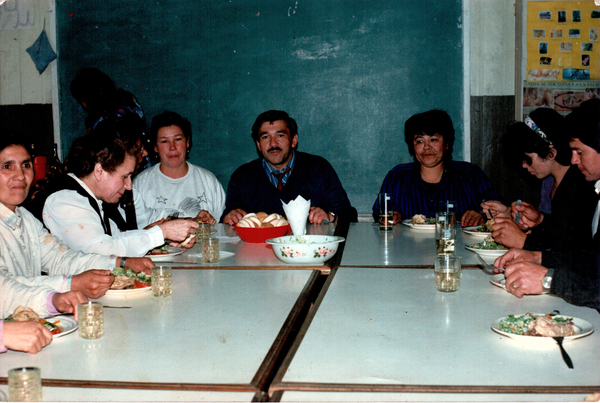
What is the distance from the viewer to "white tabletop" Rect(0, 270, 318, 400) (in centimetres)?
111

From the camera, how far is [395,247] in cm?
255

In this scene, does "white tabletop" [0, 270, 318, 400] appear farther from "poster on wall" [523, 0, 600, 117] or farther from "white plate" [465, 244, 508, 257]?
"poster on wall" [523, 0, 600, 117]

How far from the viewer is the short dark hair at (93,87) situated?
4.18 metres

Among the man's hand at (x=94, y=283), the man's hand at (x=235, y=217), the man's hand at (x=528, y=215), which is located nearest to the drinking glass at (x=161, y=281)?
the man's hand at (x=94, y=283)

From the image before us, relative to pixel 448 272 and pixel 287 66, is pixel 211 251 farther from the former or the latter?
pixel 287 66

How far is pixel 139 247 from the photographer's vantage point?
88.4 inches

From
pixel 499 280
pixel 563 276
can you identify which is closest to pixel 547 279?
pixel 563 276

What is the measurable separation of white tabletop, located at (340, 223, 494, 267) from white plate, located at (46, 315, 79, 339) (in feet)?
3.47

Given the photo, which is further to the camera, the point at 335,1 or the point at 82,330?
the point at 335,1

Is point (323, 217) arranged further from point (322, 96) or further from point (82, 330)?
point (82, 330)

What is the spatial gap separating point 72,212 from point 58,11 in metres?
3.08

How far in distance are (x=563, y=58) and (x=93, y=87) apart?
3.51 m

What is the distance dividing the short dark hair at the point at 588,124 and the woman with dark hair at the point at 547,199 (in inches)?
15.4

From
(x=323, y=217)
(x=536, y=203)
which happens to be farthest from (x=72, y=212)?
(x=536, y=203)
